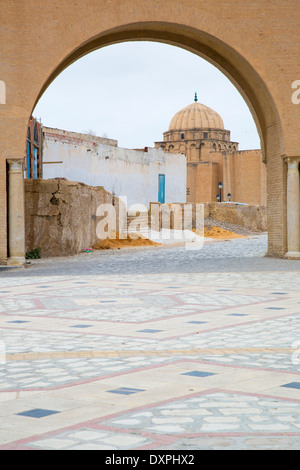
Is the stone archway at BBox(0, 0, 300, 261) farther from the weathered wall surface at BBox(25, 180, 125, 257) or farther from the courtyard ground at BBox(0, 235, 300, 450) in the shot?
the courtyard ground at BBox(0, 235, 300, 450)

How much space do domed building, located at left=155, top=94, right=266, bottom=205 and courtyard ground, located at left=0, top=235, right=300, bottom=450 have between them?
144ft

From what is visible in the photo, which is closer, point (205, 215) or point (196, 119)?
point (205, 215)

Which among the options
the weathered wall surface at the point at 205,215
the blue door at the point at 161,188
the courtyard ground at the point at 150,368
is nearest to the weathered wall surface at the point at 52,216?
the courtyard ground at the point at 150,368

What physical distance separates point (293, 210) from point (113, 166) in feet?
78.0

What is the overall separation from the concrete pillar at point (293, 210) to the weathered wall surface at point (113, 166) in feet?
57.0

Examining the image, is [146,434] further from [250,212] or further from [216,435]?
[250,212]

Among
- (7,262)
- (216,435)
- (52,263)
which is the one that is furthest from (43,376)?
(52,263)

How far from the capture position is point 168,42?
57.9ft

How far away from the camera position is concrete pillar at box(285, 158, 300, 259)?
16109 mm

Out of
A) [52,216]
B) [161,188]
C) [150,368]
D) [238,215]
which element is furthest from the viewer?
[161,188]

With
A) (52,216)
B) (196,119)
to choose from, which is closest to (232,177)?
(196,119)

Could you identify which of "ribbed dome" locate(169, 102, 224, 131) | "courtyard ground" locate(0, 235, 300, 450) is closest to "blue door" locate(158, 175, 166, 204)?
"ribbed dome" locate(169, 102, 224, 131)

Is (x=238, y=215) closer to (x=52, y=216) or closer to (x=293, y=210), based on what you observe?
(x=52, y=216)

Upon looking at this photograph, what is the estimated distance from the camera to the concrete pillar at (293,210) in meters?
16.1
